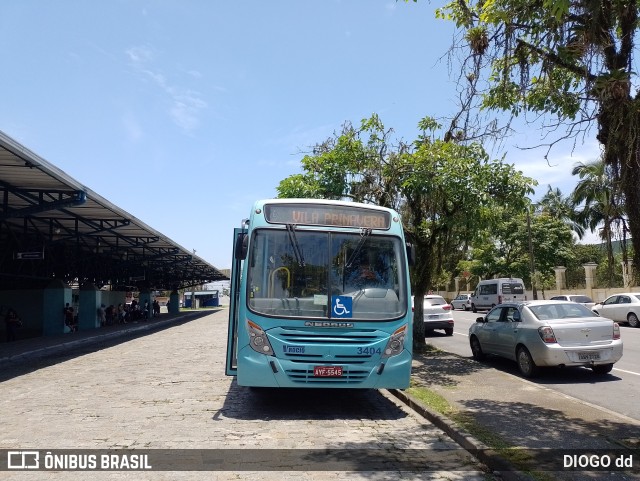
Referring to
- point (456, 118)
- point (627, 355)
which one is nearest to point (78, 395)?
point (456, 118)

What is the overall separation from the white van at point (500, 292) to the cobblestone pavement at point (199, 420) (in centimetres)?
2920

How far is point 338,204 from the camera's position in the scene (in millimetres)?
8430

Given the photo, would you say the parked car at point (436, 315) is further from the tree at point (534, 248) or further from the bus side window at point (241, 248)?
the tree at point (534, 248)

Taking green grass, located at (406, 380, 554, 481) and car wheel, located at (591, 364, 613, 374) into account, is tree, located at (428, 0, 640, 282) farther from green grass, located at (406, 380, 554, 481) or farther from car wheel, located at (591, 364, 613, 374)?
car wheel, located at (591, 364, 613, 374)

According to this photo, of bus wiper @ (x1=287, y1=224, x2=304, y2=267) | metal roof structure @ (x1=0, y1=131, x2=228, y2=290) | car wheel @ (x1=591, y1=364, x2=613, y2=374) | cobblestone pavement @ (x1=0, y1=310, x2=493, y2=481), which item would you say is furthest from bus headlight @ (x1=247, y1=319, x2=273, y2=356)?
car wheel @ (x1=591, y1=364, x2=613, y2=374)

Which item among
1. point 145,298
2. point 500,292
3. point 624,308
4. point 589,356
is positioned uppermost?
point 500,292

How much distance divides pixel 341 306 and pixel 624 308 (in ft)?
69.1

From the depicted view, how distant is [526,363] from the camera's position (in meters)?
11.0

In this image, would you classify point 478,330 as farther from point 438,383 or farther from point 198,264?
point 198,264

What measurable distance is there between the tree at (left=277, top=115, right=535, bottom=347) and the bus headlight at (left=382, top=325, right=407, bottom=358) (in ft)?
16.6

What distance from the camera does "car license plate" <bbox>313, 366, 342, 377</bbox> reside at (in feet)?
24.8

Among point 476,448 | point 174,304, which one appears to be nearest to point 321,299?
point 476,448

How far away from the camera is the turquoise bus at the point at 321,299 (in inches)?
299

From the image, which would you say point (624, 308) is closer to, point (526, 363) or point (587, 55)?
point (526, 363)
